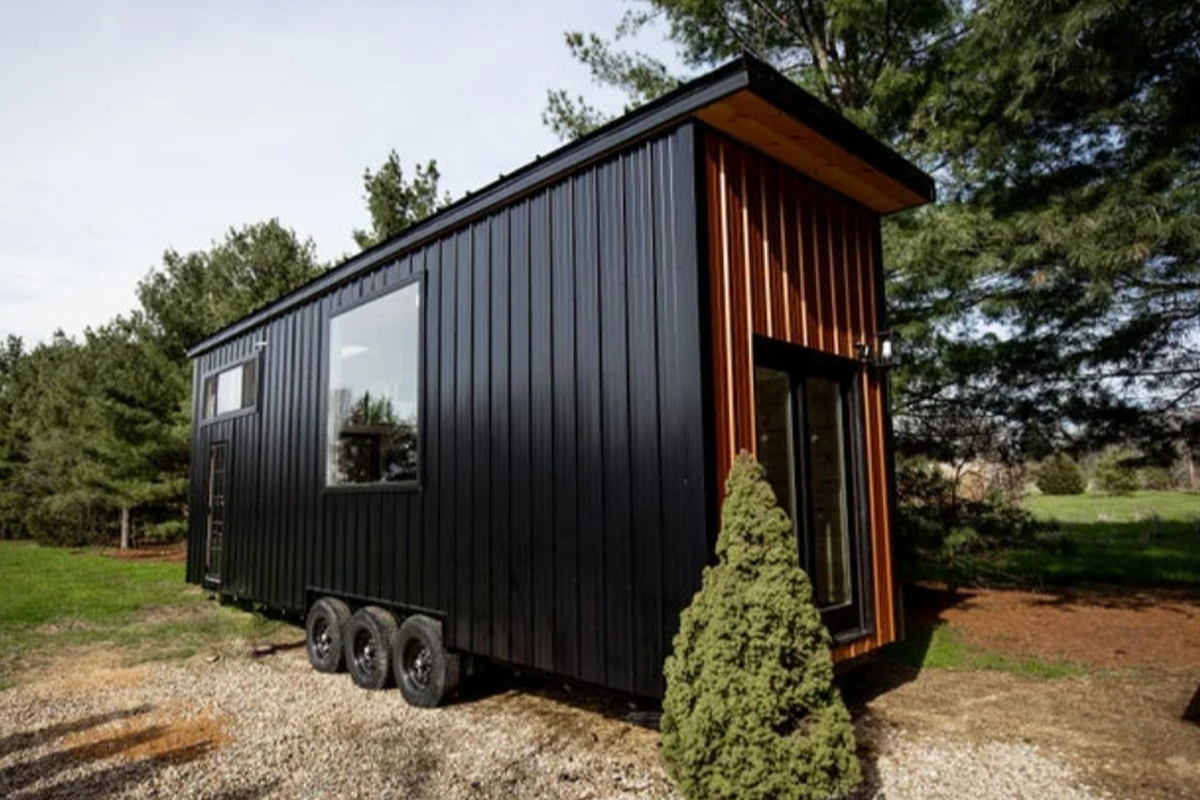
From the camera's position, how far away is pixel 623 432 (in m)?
3.64

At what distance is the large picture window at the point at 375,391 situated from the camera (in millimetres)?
5241

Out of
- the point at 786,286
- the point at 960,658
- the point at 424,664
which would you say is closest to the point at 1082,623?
the point at 960,658

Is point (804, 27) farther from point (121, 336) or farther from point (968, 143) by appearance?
point (121, 336)

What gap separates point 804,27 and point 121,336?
1769cm

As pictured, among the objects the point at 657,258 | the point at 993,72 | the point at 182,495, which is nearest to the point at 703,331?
the point at 657,258

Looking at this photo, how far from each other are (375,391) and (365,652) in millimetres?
1942

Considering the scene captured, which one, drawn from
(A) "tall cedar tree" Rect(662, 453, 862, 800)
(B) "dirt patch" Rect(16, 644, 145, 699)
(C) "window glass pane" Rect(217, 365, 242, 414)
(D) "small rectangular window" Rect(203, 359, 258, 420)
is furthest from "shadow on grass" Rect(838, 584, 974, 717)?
(C) "window glass pane" Rect(217, 365, 242, 414)

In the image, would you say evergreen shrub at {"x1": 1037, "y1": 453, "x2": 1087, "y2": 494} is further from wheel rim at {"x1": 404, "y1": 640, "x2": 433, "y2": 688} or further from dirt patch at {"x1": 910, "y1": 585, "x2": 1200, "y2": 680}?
wheel rim at {"x1": 404, "y1": 640, "x2": 433, "y2": 688}

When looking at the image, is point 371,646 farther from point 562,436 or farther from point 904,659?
point 904,659

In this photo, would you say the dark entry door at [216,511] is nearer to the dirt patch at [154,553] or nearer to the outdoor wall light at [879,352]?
the outdoor wall light at [879,352]

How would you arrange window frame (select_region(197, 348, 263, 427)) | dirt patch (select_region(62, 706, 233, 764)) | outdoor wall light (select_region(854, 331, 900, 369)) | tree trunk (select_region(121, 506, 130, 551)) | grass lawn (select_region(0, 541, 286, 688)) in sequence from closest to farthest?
dirt patch (select_region(62, 706, 233, 764)) → outdoor wall light (select_region(854, 331, 900, 369)) → grass lawn (select_region(0, 541, 286, 688)) → window frame (select_region(197, 348, 263, 427)) → tree trunk (select_region(121, 506, 130, 551))

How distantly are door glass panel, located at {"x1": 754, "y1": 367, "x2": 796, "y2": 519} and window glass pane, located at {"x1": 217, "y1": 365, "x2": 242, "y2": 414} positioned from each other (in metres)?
6.17

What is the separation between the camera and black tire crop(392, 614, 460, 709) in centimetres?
448

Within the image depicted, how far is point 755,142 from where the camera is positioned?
12.9 ft
